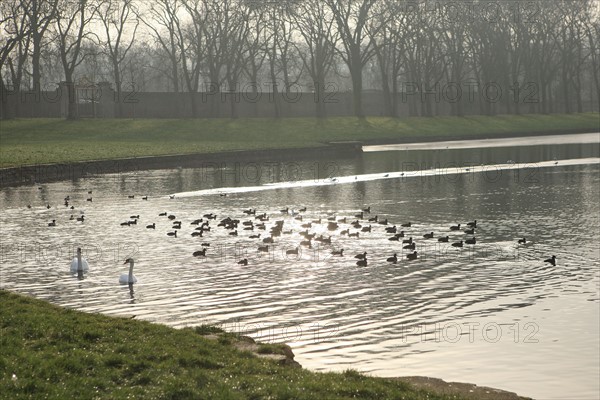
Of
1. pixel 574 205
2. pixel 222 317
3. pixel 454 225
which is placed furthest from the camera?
pixel 574 205

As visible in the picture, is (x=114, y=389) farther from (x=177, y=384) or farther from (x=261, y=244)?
(x=261, y=244)

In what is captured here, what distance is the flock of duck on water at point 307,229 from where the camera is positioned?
1952cm

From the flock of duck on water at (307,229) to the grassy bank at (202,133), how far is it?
22785 mm

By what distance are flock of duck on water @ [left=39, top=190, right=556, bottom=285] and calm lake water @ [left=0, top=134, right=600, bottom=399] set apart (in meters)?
0.18

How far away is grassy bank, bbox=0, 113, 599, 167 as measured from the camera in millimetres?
56250

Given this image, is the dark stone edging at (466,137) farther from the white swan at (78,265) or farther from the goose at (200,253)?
the white swan at (78,265)

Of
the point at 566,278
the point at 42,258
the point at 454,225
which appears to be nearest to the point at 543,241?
the point at 454,225

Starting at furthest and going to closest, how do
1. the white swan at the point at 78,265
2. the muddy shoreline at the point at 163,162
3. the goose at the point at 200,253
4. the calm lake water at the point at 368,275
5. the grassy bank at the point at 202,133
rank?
the grassy bank at the point at 202,133, the muddy shoreline at the point at 163,162, the goose at the point at 200,253, the white swan at the point at 78,265, the calm lake water at the point at 368,275

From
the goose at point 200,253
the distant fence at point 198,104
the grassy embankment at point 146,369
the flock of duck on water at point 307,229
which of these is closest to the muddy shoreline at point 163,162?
the flock of duck on water at point 307,229

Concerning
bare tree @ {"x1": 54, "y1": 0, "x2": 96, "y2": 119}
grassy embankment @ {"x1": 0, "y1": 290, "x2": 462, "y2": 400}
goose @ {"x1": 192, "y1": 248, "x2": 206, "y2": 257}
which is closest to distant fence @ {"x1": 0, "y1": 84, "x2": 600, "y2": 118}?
bare tree @ {"x1": 54, "y1": 0, "x2": 96, "y2": 119}

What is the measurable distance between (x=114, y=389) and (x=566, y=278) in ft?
34.1

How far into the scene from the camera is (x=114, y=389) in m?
9.06

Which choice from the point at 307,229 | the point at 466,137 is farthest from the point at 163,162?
the point at 466,137

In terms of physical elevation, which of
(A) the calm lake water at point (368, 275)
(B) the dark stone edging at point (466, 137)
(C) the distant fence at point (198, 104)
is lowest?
(A) the calm lake water at point (368, 275)
